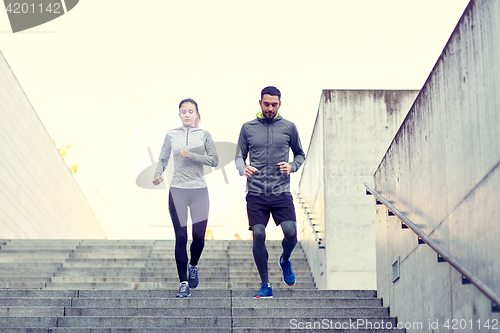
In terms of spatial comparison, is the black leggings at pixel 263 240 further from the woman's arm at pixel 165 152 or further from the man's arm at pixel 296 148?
the woman's arm at pixel 165 152

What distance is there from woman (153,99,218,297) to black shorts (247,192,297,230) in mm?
432

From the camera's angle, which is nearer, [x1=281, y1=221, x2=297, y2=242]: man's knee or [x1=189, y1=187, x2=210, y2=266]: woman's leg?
[x1=281, y1=221, x2=297, y2=242]: man's knee

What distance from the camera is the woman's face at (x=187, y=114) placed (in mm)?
5996

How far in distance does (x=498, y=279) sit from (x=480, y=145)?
78cm

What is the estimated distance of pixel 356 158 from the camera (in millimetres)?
9711

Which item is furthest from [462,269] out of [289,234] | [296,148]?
[296,148]

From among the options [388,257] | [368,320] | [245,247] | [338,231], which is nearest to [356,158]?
[338,231]

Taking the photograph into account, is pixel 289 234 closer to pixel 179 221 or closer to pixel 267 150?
pixel 267 150

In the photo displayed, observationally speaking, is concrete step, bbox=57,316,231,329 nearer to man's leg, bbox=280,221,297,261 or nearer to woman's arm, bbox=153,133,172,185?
man's leg, bbox=280,221,297,261

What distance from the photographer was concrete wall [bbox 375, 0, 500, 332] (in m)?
3.67

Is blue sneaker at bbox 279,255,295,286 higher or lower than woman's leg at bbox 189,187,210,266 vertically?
lower

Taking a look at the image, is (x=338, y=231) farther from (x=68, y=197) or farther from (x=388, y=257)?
(x=68, y=197)

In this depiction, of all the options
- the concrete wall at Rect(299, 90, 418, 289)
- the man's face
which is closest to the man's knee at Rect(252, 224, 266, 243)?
the man's face

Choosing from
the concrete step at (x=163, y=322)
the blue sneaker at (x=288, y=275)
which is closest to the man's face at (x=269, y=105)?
the blue sneaker at (x=288, y=275)
